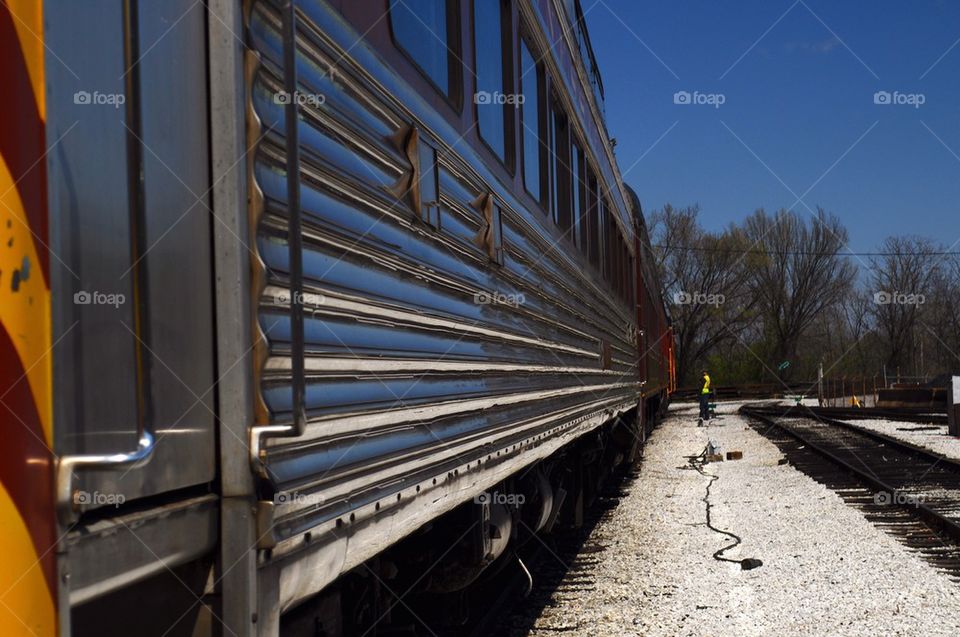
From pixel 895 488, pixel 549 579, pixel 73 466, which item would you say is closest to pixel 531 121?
pixel 549 579

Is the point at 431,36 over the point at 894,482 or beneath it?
over

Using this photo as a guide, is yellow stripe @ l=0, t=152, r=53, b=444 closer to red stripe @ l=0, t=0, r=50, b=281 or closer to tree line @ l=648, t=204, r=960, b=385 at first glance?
red stripe @ l=0, t=0, r=50, b=281

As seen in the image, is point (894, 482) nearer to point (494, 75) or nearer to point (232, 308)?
point (494, 75)

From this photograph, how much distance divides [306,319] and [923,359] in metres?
65.6

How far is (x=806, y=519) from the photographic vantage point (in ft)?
30.2

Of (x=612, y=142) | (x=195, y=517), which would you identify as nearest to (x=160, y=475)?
(x=195, y=517)

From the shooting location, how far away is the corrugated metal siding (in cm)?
192

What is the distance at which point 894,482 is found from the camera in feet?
38.5

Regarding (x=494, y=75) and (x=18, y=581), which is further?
(x=494, y=75)

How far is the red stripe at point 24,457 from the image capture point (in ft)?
4.24

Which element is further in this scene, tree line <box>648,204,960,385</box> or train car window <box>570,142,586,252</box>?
tree line <box>648,204,960,385</box>

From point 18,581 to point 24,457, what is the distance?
0.16 metres

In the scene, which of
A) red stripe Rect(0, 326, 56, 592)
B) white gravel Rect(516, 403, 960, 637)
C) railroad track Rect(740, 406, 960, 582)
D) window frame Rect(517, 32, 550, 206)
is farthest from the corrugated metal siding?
railroad track Rect(740, 406, 960, 582)

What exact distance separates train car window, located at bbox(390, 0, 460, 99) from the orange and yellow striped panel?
5.12 ft
